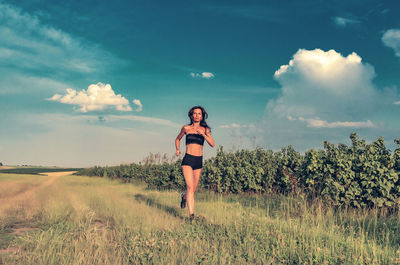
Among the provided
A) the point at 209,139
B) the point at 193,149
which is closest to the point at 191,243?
the point at 193,149

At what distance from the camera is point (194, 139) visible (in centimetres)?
830

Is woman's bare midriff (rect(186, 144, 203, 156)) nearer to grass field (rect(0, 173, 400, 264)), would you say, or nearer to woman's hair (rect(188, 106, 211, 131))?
woman's hair (rect(188, 106, 211, 131))

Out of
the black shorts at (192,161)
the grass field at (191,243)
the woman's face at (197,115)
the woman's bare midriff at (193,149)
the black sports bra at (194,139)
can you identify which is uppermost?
the woman's face at (197,115)

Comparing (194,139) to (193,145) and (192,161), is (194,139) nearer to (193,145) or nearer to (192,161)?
(193,145)

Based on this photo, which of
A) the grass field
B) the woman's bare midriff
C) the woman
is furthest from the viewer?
the woman's bare midriff

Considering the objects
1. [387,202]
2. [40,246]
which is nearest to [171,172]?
[387,202]

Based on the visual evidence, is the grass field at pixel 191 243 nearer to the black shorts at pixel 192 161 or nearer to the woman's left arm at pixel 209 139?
the black shorts at pixel 192 161

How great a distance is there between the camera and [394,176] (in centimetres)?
942

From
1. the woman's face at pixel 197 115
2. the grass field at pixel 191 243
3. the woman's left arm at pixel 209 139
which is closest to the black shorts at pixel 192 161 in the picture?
the woman's left arm at pixel 209 139

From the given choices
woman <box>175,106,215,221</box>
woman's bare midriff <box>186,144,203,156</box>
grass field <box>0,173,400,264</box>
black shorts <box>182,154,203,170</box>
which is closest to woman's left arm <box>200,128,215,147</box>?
woman <box>175,106,215,221</box>

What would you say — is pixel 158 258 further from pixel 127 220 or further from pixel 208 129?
pixel 208 129

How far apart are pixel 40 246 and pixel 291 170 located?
36.7 feet

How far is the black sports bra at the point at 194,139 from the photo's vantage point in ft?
27.2

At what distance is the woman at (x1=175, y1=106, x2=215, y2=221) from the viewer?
26.7 ft
